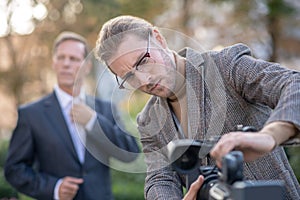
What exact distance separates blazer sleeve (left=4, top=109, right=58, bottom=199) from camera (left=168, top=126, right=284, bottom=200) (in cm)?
205

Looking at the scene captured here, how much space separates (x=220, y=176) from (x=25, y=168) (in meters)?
2.43

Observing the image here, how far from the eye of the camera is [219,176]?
6.05 ft

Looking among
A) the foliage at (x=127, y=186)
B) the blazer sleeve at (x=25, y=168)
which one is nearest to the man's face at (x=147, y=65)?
the blazer sleeve at (x=25, y=168)

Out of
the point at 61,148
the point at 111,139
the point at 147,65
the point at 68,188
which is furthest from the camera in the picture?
the point at 61,148

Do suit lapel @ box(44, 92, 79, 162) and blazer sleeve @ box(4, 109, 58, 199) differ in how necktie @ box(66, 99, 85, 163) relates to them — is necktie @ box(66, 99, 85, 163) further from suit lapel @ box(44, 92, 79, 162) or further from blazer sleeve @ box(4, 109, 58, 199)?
blazer sleeve @ box(4, 109, 58, 199)

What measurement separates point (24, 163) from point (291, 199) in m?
2.21

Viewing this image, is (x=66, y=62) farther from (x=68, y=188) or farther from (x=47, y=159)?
(x=68, y=188)

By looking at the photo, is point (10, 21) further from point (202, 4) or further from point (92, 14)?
point (202, 4)

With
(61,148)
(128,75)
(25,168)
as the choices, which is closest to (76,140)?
(61,148)

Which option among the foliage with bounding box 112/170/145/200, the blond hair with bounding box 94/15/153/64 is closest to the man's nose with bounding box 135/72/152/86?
the blond hair with bounding box 94/15/153/64

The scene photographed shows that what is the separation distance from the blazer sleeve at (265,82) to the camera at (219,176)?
0.21 metres

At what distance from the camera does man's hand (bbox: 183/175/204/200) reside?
1988mm

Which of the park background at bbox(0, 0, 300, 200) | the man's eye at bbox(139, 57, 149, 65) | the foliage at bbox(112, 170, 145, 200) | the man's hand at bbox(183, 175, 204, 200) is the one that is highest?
the man's eye at bbox(139, 57, 149, 65)

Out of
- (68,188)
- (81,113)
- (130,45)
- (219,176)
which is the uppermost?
(130,45)
